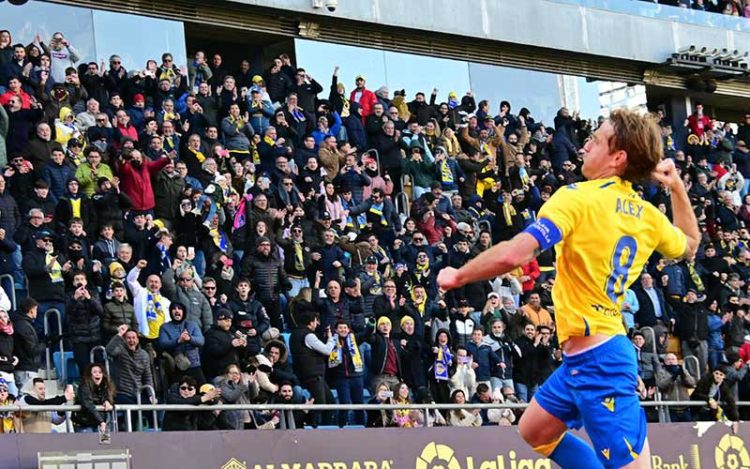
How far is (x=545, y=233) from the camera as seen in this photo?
6.59 m

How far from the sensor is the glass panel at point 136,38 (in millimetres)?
22781

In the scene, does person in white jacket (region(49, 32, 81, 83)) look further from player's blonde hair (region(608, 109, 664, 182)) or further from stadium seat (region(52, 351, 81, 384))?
player's blonde hair (region(608, 109, 664, 182))

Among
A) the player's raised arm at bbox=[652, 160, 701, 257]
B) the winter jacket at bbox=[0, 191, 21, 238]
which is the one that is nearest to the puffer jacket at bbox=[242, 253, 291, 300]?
the winter jacket at bbox=[0, 191, 21, 238]

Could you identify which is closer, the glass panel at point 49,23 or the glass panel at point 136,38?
the glass panel at point 49,23


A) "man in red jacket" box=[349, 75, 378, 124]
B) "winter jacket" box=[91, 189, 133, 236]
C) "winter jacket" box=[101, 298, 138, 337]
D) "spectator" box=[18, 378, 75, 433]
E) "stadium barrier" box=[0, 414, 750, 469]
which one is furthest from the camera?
"man in red jacket" box=[349, 75, 378, 124]

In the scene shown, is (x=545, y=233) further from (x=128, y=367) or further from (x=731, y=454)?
(x=731, y=454)

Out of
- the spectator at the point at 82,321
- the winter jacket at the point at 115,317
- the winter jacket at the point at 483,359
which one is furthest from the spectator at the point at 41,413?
the winter jacket at the point at 483,359

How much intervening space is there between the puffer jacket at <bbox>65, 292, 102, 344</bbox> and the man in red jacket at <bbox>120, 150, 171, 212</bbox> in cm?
254

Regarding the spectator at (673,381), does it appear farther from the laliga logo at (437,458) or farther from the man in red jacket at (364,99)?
the man in red jacket at (364,99)

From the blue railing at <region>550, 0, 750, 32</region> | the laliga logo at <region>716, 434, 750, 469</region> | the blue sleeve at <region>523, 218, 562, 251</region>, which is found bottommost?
the laliga logo at <region>716, 434, 750, 469</region>

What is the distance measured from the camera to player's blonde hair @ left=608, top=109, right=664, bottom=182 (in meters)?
6.91

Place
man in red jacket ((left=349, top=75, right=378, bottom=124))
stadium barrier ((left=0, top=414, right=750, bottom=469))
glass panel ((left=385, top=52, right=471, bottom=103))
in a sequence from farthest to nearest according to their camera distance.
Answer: glass panel ((left=385, top=52, right=471, bottom=103))
man in red jacket ((left=349, top=75, right=378, bottom=124))
stadium barrier ((left=0, top=414, right=750, bottom=469))

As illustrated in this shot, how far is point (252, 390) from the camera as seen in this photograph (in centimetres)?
1573

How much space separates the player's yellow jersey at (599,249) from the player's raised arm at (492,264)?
0.43 meters
